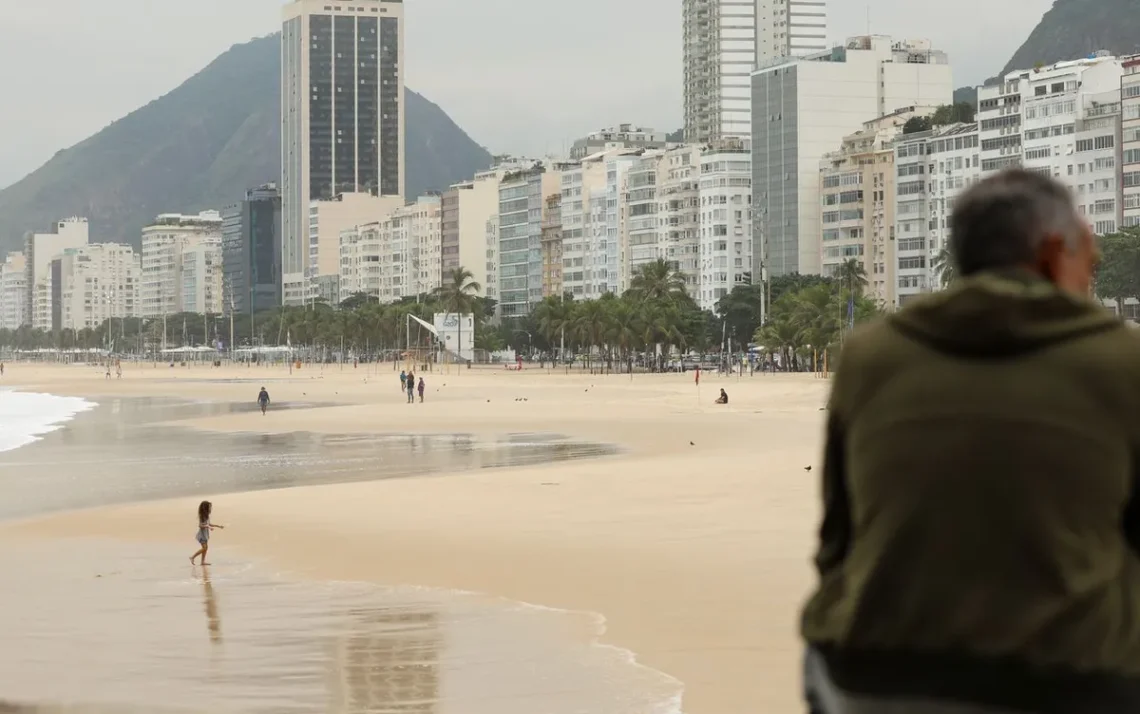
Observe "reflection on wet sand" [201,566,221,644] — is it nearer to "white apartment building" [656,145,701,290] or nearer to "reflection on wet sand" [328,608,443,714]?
"reflection on wet sand" [328,608,443,714]

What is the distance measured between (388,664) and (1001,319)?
941 centimetres

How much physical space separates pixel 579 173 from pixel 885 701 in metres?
188

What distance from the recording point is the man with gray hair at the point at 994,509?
2646 mm

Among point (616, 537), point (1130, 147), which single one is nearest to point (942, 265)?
point (1130, 147)

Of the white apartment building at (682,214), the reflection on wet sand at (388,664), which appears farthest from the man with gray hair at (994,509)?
the white apartment building at (682,214)

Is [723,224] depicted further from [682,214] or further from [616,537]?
[616,537]

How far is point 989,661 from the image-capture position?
2.67 m

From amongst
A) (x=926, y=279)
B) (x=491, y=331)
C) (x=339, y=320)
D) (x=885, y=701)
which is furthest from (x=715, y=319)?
(x=885, y=701)

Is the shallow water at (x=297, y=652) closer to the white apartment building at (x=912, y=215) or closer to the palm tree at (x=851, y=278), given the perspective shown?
the palm tree at (x=851, y=278)

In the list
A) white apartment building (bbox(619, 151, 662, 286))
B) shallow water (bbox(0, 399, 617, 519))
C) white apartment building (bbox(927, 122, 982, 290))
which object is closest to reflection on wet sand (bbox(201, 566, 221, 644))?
shallow water (bbox(0, 399, 617, 519))

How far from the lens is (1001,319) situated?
273 centimetres

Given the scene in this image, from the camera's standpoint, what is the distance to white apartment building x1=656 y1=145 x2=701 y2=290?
16675 cm

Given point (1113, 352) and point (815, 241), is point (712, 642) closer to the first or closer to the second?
point (1113, 352)

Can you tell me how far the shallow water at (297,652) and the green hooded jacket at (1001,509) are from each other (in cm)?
743
